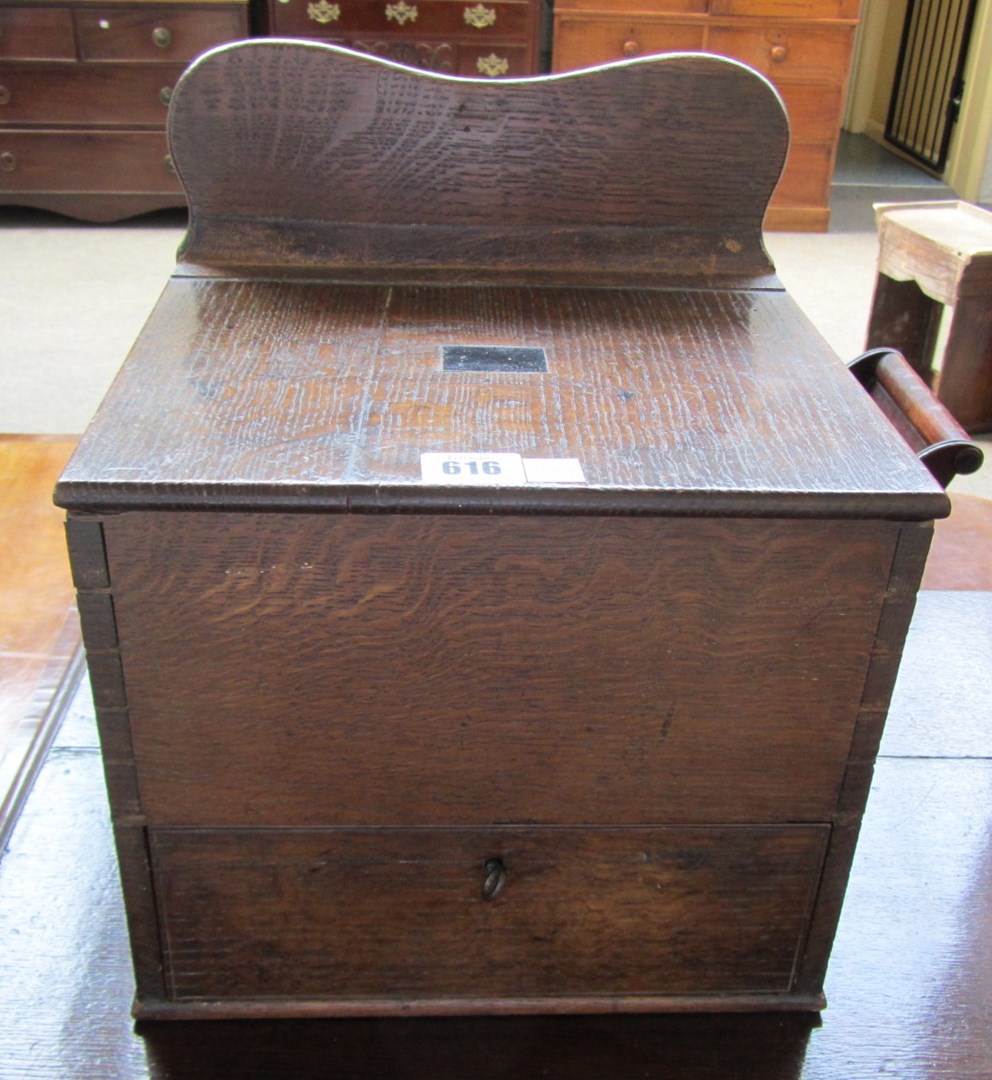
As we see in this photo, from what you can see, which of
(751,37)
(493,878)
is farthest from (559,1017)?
(751,37)

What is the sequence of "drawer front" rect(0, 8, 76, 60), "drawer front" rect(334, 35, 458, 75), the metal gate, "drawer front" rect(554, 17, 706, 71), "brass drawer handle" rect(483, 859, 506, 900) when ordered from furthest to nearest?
the metal gate
"drawer front" rect(554, 17, 706, 71)
"drawer front" rect(334, 35, 458, 75)
"drawer front" rect(0, 8, 76, 60)
"brass drawer handle" rect(483, 859, 506, 900)

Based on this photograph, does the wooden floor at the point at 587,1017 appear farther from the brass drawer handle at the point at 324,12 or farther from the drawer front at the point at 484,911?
the brass drawer handle at the point at 324,12

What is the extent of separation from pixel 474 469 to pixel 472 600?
0.08m

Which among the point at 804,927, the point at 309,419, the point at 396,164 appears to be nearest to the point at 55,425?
the point at 396,164

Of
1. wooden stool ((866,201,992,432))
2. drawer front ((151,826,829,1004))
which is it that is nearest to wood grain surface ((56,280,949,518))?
drawer front ((151,826,829,1004))

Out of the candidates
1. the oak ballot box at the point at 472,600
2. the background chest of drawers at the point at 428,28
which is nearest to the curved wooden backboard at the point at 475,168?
the oak ballot box at the point at 472,600

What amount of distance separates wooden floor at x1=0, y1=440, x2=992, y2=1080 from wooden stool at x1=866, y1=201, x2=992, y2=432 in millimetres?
1286

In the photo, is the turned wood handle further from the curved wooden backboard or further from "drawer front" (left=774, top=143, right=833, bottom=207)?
"drawer front" (left=774, top=143, right=833, bottom=207)

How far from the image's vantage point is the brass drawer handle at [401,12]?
3.42m

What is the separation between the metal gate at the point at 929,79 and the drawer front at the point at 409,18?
1.96 metres

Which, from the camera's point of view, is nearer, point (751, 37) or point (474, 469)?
point (474, 469)

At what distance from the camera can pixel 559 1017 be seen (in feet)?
3.00

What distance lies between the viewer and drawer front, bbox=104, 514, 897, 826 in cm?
73

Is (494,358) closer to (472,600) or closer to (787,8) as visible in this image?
(472,600)
